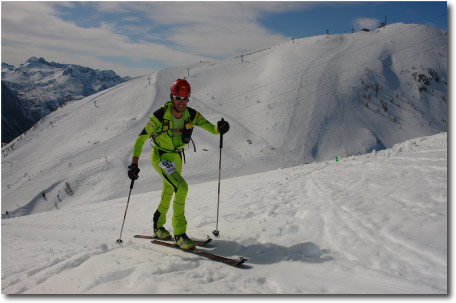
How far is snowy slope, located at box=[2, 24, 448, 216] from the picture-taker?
18594 millimetres

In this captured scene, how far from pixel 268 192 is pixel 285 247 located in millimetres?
3495

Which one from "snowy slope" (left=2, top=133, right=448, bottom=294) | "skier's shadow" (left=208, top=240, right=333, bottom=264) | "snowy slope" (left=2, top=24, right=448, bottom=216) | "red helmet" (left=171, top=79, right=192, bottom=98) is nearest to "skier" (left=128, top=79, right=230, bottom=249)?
"red helmet" (left=171, top=79, right=192, bottom=98)

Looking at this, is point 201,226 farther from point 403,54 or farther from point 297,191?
point 403,54

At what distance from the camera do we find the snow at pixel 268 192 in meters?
3.70

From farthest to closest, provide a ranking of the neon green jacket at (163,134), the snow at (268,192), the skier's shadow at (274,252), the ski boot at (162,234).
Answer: the ski boot at (162,234), the neon green jacket at (163,134), the skier's shadow at (274,252), the snow at (268,192)

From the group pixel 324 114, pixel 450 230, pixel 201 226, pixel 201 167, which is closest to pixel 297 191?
pixel 201 226

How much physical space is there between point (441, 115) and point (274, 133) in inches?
586

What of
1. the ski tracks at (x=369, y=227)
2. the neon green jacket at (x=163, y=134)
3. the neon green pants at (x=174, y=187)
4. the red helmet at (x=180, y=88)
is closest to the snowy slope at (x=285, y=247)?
the ski tracks at (x=369, y=227)

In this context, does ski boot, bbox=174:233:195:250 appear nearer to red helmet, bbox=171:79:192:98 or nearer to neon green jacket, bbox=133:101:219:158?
neon green jacket, bbox=133:101:219:158

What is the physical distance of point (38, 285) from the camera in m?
3.55

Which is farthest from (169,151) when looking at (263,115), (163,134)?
(263,115)

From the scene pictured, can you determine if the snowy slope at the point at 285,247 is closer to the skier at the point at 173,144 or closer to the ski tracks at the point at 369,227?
the ski tracks at the point at 369,227

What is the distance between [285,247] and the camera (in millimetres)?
4754

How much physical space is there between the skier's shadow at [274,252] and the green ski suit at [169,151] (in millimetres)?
868
